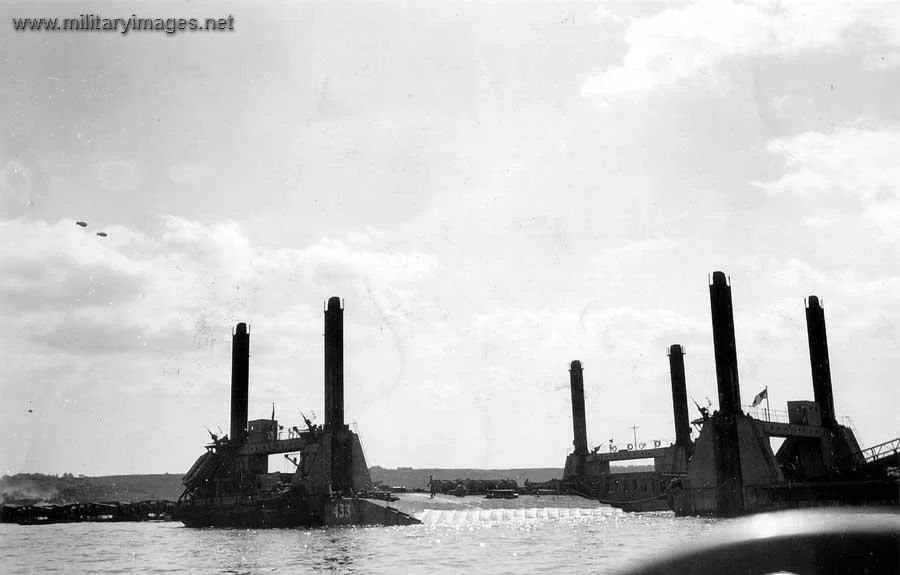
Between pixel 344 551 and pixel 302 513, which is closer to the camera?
pixel 344 551

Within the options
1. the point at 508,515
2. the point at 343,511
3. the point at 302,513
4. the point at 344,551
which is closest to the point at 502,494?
the point at 508,515

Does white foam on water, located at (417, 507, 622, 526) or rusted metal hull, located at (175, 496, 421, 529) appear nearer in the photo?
rusted metal hull, located at (175, 496, 421, 529)

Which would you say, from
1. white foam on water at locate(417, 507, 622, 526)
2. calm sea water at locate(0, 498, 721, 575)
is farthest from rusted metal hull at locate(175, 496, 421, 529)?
calm sea water at locate(0, 498, 721, 575)

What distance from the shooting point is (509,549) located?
34.7 metres

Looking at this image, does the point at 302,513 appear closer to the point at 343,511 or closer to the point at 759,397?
the point at 343,511

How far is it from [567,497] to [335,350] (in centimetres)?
3479

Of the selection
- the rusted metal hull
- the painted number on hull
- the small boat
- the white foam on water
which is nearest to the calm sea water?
the white foam on water

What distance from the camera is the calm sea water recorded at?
28952mm

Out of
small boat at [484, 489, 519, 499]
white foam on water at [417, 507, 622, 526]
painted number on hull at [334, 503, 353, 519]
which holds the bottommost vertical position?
white foam on water at [417, 507, 622, 526]

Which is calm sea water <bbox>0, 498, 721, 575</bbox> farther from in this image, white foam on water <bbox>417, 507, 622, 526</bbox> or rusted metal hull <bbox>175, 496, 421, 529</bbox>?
rusted metal hull <bbox>175, 496, 421, 529</bbox>

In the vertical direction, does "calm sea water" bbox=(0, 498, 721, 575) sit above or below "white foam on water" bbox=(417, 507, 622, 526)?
above

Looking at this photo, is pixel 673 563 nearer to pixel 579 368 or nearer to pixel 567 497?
pixel 567 497

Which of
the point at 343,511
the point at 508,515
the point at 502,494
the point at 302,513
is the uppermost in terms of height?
the point at 343,511

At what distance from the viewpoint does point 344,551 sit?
3844 centimetres
